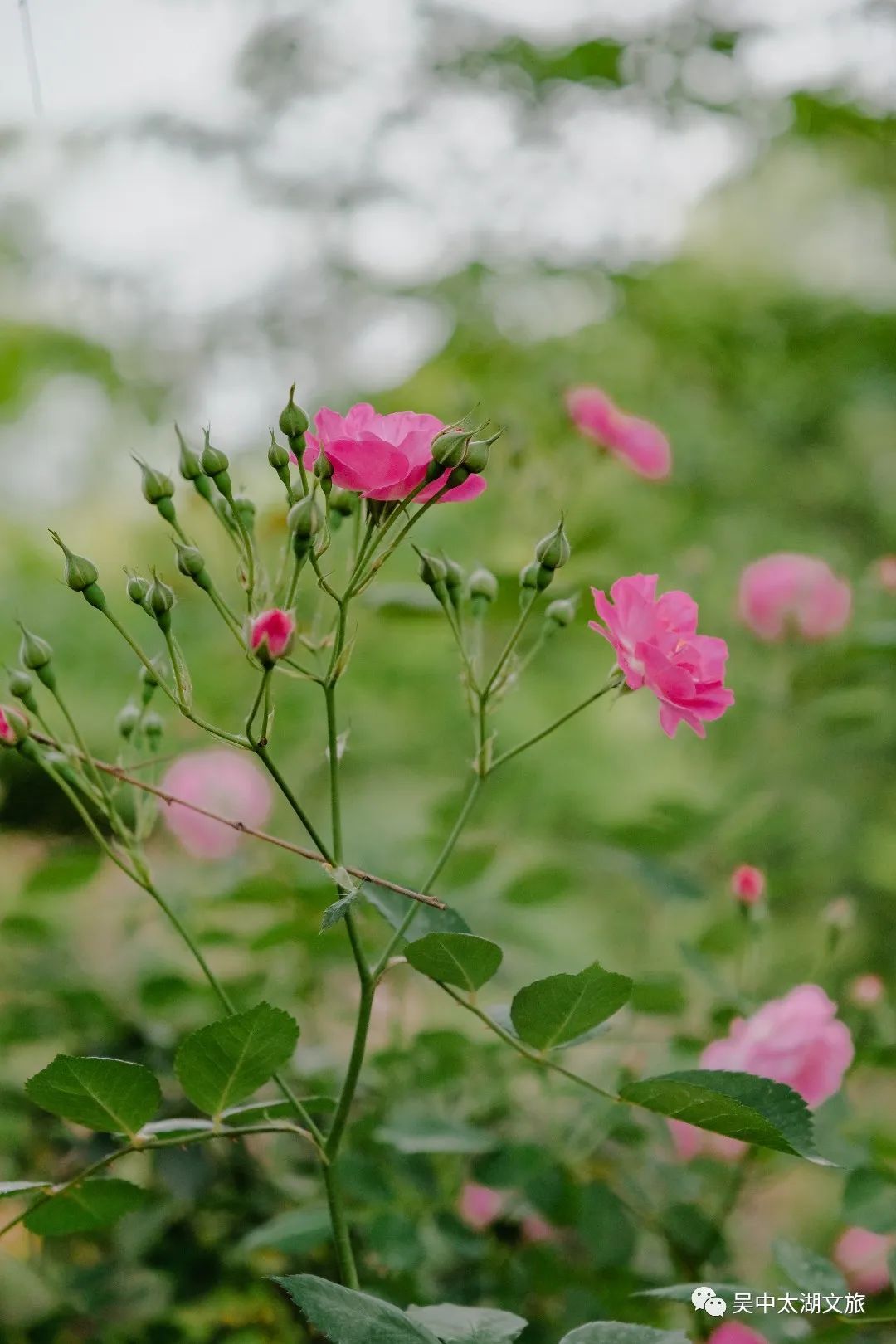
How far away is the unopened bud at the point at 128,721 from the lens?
19.3 inches

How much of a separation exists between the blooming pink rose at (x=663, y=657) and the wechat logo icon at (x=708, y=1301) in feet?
0.69

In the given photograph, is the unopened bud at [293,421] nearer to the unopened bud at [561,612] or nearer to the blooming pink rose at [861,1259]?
the unopened bud at [561,612]

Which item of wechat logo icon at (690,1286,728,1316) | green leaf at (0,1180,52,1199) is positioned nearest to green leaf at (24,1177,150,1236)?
green leaf at (0,1180,52,1199)

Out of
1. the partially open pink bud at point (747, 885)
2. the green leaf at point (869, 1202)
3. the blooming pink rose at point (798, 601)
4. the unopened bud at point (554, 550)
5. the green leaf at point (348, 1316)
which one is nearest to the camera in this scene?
the green leaf at point (348, 1316)

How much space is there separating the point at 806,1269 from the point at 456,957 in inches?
10.9

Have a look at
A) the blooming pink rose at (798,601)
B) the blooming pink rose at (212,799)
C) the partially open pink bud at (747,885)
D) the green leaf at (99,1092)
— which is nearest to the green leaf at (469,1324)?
the green leaf at (99,1092)

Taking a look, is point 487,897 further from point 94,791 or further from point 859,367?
point 859,367

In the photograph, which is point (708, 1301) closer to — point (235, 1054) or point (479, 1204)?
point (235, 1054)

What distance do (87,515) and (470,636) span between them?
169cm

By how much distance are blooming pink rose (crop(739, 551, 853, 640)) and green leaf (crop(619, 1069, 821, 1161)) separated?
0.80 metres

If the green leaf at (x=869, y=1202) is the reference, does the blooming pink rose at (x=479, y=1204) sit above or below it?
below

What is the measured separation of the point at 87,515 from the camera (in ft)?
8.25

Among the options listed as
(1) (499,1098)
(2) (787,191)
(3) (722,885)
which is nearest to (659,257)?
(2) (787,191)

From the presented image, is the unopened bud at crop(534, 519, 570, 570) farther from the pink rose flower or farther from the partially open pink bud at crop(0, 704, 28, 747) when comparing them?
the pink rose flower
